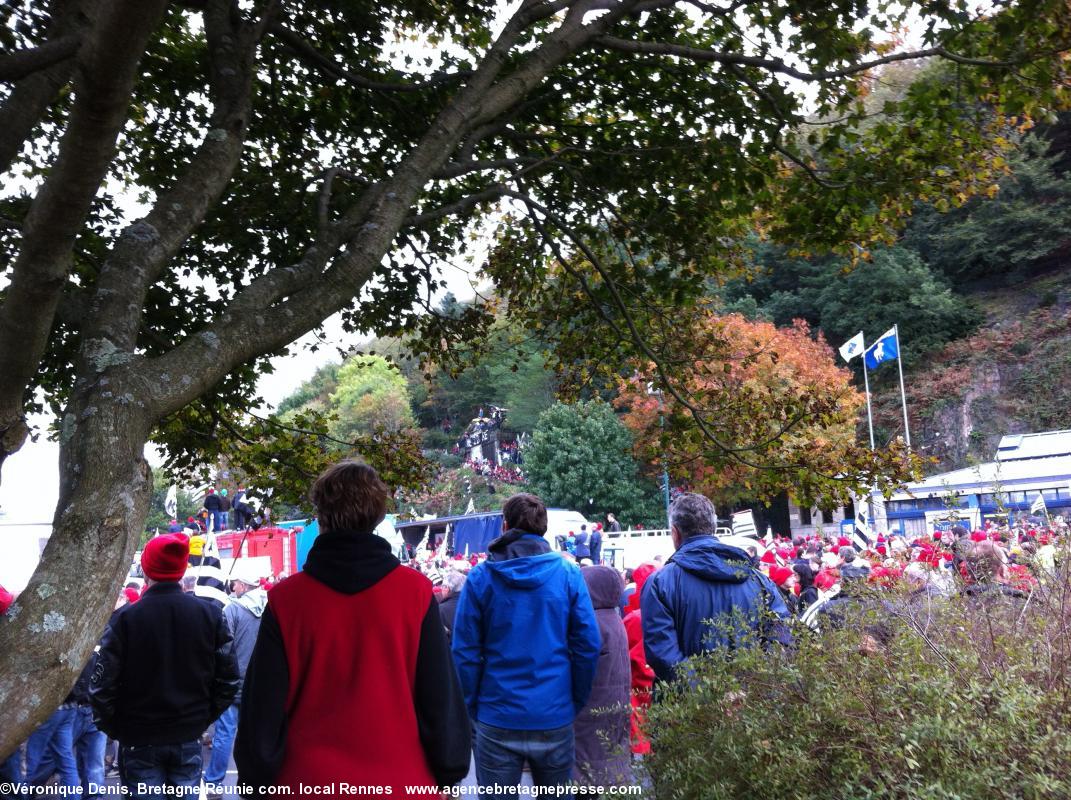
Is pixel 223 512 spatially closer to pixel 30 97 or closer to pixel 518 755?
pixel 518 755

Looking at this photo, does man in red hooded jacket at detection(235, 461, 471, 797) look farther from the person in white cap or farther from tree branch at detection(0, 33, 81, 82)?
the person in white cap

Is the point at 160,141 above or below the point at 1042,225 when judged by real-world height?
below

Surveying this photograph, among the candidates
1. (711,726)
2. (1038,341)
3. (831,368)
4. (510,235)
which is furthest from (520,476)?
(711,726)

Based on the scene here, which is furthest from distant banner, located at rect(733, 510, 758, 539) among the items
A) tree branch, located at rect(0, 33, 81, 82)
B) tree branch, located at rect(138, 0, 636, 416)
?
tree branch, located at rect(0, 33, 81, 82)

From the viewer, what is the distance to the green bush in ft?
7.34

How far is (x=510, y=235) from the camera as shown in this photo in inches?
344

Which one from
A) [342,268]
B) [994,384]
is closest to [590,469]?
[994,384]

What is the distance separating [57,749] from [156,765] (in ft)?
11.1

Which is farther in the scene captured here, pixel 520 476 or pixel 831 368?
pixel 520 476

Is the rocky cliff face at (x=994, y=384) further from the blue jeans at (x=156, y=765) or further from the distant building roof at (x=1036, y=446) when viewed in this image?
the blue jeans at (x=156, y=765)

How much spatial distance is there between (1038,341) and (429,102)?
4891 centimetres

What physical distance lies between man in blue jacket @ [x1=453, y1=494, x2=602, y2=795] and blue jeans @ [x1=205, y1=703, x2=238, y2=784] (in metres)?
4.34

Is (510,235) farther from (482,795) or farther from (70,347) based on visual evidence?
(482,795)

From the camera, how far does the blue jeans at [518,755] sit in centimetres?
462
